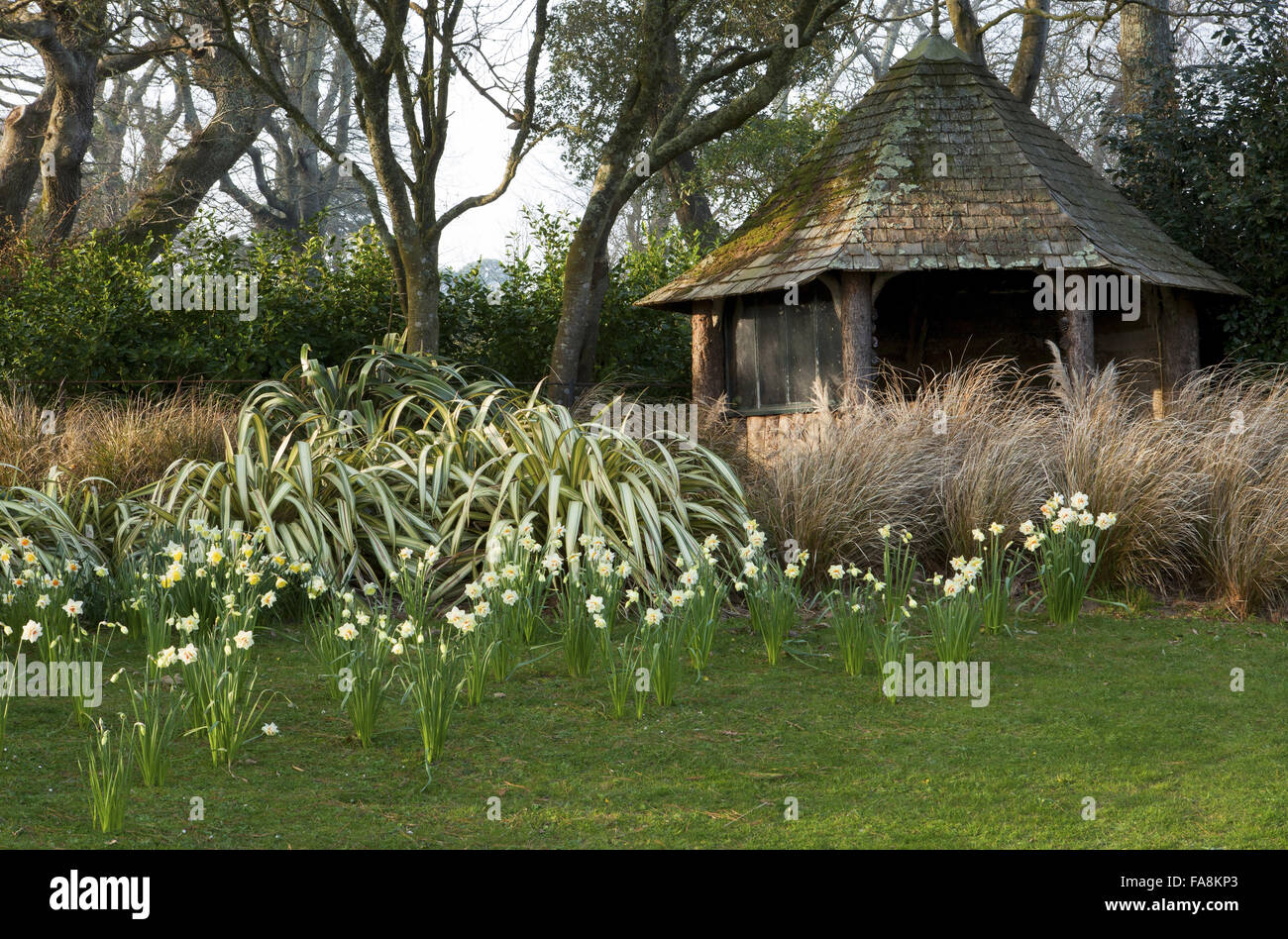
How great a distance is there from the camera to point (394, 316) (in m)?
11.9

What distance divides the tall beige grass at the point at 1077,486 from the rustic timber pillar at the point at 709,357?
3076 millimetres

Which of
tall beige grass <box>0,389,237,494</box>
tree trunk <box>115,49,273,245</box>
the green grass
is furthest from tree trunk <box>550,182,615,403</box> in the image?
tree trunk <box>115,49,273,245</box>

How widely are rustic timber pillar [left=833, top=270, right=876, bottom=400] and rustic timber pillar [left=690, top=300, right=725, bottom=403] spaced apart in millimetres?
1447

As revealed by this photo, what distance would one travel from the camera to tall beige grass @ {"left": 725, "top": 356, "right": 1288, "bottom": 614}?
6656 millimetres

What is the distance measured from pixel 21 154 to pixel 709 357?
11558 millimetres

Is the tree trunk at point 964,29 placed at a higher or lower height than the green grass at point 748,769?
higher

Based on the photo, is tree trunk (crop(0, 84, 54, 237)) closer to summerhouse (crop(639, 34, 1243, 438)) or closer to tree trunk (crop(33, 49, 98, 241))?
tree trunk (crop(33, 49, 98, 241))

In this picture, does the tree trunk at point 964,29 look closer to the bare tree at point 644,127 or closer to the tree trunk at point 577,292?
the bare tree at point 644,127

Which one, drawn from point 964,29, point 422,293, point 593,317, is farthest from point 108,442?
point 964,29

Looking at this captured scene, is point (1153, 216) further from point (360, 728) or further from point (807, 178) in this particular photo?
point (360, 728)

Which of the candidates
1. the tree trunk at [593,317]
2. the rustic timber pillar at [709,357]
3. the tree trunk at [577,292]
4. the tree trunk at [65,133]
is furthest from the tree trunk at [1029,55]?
the tree trunk at [65,133]

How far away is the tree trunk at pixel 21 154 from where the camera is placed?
16500 mm

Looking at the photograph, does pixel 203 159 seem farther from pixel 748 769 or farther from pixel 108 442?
pixel 748 769

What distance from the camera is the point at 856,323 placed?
31.0ft
